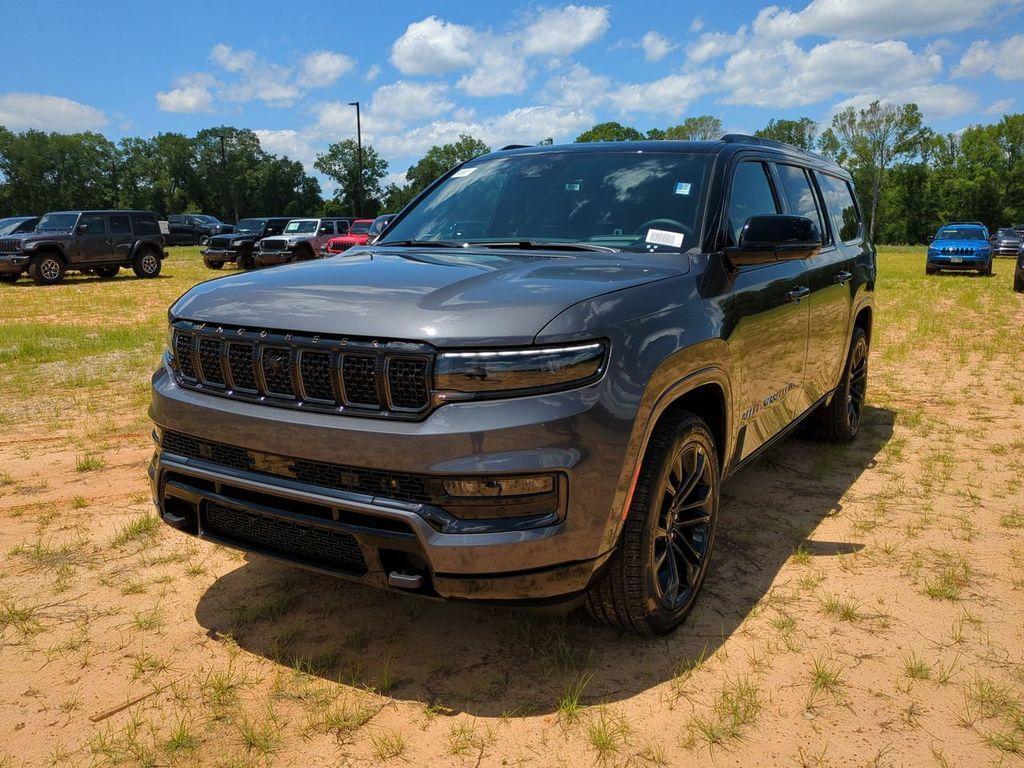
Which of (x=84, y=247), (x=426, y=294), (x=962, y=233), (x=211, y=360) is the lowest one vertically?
(x=84, y=247)

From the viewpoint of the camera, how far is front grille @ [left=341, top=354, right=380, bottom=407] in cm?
246

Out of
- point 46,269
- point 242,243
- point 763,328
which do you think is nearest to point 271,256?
point 242,243

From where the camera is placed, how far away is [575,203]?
372 cm

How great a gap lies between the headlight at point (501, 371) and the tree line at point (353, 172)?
256 ft

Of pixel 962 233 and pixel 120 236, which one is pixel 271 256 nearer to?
pixel 120 236

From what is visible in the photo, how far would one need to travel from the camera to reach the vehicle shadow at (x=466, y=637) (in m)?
2.79

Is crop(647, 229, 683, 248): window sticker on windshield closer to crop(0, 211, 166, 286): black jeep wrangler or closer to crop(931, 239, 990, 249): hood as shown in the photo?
crop(0, 211, 166, 286): black jeep wrangler

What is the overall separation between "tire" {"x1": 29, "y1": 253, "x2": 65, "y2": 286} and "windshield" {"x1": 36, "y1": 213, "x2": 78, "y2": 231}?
108cm

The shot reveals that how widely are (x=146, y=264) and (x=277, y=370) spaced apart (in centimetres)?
2316

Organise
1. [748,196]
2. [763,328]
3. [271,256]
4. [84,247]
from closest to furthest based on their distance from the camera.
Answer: [763,328], [748,196], [84,247], [271,256]

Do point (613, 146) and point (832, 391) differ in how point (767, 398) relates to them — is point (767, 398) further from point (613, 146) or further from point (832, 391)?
point (832, 391)

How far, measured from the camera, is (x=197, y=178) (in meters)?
94.5

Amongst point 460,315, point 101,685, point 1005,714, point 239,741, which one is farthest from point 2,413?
point 1005,714

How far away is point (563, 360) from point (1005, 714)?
187 cm
